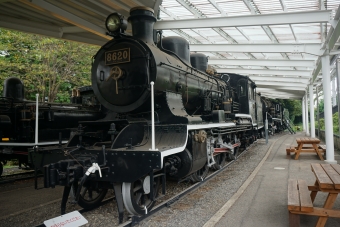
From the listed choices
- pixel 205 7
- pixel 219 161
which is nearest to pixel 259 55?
pixel 205 7

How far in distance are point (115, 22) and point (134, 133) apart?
1.99 metres

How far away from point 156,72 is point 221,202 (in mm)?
2571

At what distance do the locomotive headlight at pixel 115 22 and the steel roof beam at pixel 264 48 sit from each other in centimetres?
733

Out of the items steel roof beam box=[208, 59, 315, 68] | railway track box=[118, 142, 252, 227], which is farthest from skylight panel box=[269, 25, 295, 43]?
railway track box=[118, 142, 252, 227]

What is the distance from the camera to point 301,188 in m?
4.23

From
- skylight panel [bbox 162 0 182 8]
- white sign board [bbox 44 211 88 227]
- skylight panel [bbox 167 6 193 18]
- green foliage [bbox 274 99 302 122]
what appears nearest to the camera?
white sign board [bbox 44 211 88 227]

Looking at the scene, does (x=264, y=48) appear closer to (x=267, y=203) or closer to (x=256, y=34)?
(x=256, y=34)

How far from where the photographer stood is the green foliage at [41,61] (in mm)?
15156

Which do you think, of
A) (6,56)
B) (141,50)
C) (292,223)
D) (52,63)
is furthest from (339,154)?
(6,56)

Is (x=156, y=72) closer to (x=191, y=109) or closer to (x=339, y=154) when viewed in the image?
(x=191, y=109)

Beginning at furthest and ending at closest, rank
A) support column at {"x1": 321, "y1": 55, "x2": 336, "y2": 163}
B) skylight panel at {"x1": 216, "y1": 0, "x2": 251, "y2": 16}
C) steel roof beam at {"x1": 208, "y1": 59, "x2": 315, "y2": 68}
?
steel roof beam at {"x1": 208, "y1": 59, "x2": 315, "y2": 68} → support column at {"x1": 321, "y1": 55, "x2": 336, "y2": 163} → skylight panel at {"x1": 216, "y1": 0, "x2": 251, "y2": 16}

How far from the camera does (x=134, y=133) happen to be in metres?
4.50

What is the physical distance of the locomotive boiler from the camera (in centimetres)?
378

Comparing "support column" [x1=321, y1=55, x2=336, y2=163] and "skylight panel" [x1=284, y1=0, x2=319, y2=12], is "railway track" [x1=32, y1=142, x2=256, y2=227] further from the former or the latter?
"skylight panel" [x1=284, y1=0, x2=319, y2=12]
